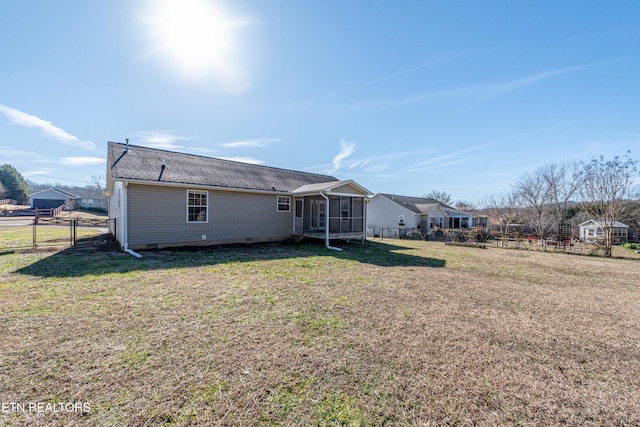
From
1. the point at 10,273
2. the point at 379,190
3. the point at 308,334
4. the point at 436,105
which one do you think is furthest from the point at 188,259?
the point at 379,190

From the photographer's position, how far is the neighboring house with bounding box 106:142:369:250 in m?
10.2

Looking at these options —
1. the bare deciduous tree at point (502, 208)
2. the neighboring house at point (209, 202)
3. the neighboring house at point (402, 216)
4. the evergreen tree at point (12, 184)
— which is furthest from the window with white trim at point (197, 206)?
the evergreen tree at point (12, 184)

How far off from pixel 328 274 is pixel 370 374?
Answer: 4657 mm

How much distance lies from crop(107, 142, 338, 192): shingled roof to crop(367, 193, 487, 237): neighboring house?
1406 centimetres

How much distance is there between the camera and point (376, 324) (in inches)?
161

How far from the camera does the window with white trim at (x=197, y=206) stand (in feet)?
37.2

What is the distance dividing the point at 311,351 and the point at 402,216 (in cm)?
2669

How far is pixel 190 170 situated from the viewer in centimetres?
1232

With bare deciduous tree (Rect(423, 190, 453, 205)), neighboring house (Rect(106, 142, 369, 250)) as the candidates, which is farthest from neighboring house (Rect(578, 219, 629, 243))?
neighboring house (Rect(106, 142, 369, 250))

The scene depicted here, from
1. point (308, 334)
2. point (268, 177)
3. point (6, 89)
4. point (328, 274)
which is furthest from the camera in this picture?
point (268, 177)

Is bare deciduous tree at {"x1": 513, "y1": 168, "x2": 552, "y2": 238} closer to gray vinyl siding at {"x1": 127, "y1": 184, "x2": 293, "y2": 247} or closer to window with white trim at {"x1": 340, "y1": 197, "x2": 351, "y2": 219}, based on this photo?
window with white trim at {"x1": 340, "y1": 197, "x2": 351, "y2": 219}


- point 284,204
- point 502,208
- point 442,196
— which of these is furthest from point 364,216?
point 442,196

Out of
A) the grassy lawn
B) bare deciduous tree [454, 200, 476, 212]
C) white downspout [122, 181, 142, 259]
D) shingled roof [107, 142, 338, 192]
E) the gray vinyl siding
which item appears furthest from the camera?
bare deciduous tree [454, 200, 476, 212]

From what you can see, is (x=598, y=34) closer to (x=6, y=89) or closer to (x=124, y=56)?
(x=124, y=56)
